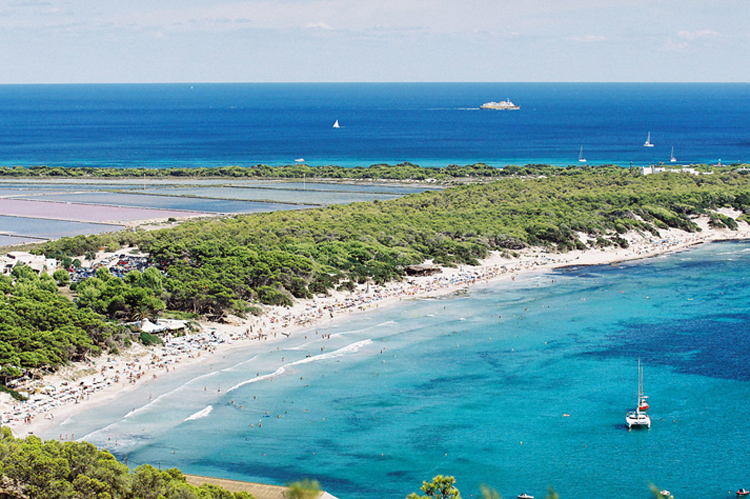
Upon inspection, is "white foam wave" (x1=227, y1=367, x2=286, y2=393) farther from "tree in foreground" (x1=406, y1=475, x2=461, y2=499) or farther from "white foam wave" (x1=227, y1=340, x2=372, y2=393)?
"tree in foreground" (x1=406, y1=475, x2=461, y2=499)

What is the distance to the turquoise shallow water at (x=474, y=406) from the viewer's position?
42281mm

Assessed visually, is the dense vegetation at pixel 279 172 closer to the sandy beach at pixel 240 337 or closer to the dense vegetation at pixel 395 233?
the dense vegetation at pixel 395 233

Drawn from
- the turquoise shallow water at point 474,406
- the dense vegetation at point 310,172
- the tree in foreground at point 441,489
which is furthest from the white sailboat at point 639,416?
the dense vegetation at point 310,172

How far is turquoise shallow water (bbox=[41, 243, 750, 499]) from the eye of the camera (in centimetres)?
4228

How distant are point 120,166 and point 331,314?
119277 millimetres

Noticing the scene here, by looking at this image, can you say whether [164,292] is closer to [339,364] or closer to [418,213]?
[339,364]

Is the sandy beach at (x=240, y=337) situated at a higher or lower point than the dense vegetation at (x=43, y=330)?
lower

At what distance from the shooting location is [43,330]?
2188 inches

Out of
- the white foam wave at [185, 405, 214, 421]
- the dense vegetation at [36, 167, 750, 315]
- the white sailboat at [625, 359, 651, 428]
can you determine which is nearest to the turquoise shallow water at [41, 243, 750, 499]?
the white foam wave at [185, 405, 214, 421]

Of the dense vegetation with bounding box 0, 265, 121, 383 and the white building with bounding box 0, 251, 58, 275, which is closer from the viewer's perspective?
the dense vegetation with bounding box 0, 265, 121, 383

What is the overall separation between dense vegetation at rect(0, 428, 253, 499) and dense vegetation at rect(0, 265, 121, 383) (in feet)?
52.2

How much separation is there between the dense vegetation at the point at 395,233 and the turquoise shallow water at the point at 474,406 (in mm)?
9344

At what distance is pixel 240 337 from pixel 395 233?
33.9m

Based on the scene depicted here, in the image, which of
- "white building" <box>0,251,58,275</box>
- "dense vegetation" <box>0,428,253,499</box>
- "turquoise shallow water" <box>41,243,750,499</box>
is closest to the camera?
"dense vegetation" <box>0,428,253,499</box>
